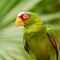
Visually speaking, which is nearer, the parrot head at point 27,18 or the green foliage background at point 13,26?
the parrot head at point 27,18

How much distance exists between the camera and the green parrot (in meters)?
1.84

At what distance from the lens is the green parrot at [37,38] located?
6.04 feet

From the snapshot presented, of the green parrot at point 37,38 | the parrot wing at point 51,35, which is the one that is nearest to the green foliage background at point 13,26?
the green parrot at point 37,38

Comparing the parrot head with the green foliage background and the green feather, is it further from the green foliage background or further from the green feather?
the green foliage background

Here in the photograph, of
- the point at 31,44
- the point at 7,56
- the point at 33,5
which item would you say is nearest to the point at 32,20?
the point at 31,44

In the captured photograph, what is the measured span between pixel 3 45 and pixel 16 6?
1.37 feet

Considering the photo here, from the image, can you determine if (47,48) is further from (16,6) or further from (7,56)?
(16,6)

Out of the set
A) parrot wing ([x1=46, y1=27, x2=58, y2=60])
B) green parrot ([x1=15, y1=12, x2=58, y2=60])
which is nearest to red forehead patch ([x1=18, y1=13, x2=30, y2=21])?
green parrot ([x1=15, y1=12, x2=58, y2=60])

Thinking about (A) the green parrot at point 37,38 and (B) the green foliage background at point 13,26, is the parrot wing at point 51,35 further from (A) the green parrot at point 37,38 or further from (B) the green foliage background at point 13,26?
(B) the green foliage background at point 13,26

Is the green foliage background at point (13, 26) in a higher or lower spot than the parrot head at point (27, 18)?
lower

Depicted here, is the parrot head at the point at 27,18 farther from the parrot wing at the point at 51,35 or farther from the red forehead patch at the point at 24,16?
the parrot wing at the point at 51,35

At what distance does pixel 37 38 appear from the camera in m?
1.91

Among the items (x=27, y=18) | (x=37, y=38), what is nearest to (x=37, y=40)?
(x=37, y=38)

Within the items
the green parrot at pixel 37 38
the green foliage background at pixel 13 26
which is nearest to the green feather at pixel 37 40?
the green parrot at pixel 37 38
